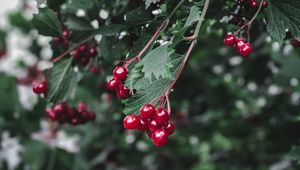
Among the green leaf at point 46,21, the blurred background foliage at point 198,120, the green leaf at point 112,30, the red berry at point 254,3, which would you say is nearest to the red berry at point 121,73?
the green leaf at point 112,30

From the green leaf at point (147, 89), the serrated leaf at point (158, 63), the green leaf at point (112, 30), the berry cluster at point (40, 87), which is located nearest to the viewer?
the serrated leaf at point (158, 63)

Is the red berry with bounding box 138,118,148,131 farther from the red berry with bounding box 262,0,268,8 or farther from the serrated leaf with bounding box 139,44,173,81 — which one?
the red berry with bounding box 262,0,268,8

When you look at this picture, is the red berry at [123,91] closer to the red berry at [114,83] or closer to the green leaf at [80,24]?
the red berry at [114,83]

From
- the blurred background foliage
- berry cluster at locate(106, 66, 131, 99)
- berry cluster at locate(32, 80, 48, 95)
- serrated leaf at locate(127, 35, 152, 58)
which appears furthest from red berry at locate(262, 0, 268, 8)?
the blurred background foliage

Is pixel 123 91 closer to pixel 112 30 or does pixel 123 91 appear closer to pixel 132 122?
pixel 132 122

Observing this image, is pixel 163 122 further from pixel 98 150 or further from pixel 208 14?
pixel 98 150
